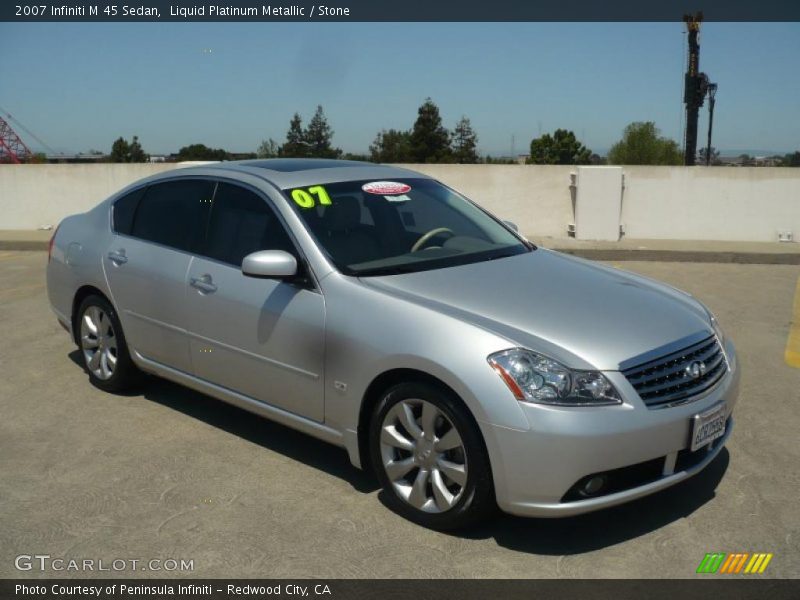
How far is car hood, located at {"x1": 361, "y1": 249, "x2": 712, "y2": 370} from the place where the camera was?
3.57m

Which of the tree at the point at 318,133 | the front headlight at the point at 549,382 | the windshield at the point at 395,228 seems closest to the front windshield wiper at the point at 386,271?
the windshield at the point at 395,228

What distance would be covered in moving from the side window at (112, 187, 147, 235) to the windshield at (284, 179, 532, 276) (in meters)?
1.50

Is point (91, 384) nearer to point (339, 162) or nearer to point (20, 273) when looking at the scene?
point (339, 162)

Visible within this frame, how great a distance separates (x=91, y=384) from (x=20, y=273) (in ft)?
19.4

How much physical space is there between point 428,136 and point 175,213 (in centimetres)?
10219

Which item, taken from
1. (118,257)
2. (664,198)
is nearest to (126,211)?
(118,257)

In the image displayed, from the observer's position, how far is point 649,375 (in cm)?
356

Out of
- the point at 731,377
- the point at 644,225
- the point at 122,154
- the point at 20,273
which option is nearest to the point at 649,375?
the point at 731,377

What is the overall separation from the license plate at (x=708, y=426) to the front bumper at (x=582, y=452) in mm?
45

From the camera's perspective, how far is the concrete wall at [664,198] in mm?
13695

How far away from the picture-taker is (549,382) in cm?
343

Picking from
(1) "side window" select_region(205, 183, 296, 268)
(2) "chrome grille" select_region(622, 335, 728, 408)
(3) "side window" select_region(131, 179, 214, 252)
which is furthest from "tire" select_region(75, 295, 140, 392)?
(2) "chrome grille" select_region(622, 335, 728, 408)
